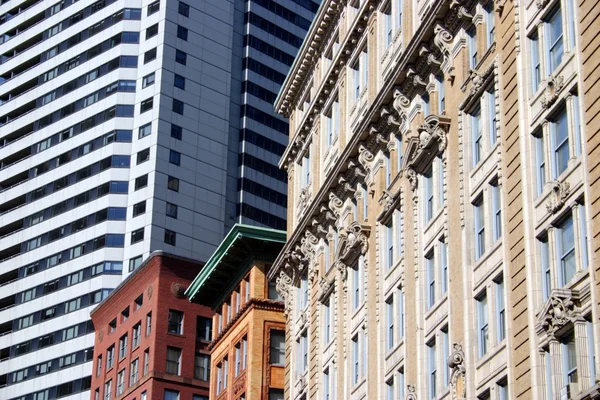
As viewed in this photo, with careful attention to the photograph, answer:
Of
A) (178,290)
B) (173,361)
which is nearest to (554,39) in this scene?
(173,361)

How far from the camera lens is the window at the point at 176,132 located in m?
150

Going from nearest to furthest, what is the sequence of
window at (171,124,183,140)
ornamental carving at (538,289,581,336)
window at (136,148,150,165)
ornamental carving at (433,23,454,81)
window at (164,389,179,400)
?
ornamental carving at (538,289,581,336), ornamental carving at (433,23,454,81), window at (164,389,179,400), window at (136,148,150,165), window at (171,124,183,140)

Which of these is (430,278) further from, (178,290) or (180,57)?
(180,57)

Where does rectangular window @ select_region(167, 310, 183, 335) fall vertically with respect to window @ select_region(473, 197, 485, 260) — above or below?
above

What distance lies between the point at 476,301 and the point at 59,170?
115739mm

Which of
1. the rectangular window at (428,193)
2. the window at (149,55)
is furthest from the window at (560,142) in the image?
the window at (149,55)

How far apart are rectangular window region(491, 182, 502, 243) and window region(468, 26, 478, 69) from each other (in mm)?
5880

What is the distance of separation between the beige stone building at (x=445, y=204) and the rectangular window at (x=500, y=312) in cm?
7

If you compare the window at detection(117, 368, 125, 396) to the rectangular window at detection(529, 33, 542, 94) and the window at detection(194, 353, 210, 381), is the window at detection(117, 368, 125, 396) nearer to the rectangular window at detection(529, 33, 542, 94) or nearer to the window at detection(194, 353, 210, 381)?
the window at detection(194, 353, 210, 381)

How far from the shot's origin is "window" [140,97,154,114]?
15088 cm

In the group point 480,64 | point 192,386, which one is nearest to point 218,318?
point 192,386

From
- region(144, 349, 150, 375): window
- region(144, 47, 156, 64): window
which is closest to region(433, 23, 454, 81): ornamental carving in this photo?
region(144, 349, 150, 375): window

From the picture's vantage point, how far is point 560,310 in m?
37.8

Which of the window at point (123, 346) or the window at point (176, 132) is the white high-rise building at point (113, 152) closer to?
the window at point (176, 132)
